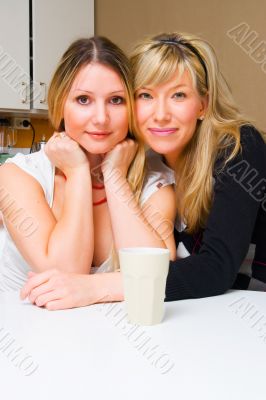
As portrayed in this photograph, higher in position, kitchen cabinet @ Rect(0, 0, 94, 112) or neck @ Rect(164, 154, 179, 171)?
kitchen cabinet @ Rect(0, 0, 94, 112)

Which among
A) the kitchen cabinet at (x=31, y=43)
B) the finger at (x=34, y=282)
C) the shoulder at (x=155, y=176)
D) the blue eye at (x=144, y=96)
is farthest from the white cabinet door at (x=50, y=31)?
the finger at (x=34, y=282)

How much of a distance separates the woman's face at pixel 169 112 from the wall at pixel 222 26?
1.29m

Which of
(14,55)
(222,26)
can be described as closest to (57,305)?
(222,26)

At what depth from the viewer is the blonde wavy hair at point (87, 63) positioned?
Answer: 3.69ft

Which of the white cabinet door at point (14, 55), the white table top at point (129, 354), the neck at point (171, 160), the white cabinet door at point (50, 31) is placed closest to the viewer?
the white table top at point (129, 354)

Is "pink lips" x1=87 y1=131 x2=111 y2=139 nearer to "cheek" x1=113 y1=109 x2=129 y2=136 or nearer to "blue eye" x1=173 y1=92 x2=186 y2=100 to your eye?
"cheek" x1=113 y1=109 x2=129 y2=136

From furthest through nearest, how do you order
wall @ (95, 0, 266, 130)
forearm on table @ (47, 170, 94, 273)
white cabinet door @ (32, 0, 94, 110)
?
1. white cabinet door @ (32, 0, 94, 110)
2. wall @ (95, 0, 266, 130)
3. forearm on table @ (47, 170, 94, 273)

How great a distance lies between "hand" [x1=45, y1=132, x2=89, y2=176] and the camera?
3.71ft

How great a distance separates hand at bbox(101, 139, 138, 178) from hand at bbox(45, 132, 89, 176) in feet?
0.19

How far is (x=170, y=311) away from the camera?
2.49ft

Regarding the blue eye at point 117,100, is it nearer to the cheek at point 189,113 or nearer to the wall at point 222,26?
the cheek at point 189,113

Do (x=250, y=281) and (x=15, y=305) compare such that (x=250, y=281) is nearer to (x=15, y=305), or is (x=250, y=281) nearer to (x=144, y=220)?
(x=144, y=220)

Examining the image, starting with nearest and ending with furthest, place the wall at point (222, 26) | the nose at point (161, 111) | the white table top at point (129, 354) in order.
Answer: the white table top at point (129, 354), the nose at point (161, 111), the wall at point (222, 26)

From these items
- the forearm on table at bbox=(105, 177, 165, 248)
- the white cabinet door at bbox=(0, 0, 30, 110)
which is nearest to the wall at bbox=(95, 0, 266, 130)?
the white cabinet door at bbox=(0, 0, 30, 110)
